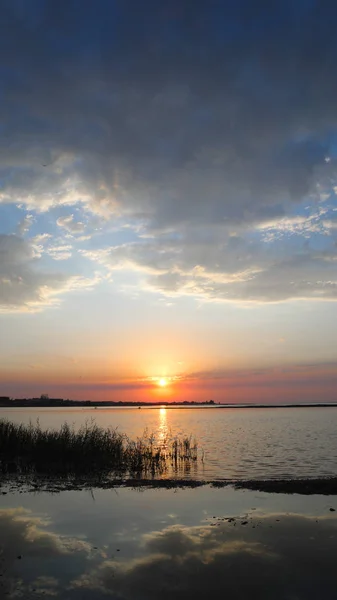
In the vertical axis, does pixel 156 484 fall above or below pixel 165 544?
below

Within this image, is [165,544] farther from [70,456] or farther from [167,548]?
[70,456]

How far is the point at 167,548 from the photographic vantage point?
1273 centimetres

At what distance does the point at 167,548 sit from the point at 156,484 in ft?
40.2

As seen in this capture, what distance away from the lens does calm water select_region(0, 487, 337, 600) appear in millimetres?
9837

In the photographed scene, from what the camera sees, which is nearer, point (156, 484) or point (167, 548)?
point (167, 548)

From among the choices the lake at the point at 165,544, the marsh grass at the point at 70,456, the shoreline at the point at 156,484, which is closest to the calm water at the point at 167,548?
the lake at the point at 165,544

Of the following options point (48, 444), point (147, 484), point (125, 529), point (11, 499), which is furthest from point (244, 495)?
point (48, 444)

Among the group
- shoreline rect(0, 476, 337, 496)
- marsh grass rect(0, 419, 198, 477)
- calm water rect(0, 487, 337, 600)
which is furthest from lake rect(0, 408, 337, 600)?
marsh grass rect(0, 419, 198, 477)

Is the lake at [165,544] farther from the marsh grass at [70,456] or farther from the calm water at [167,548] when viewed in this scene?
the marsh grass at [70,456]

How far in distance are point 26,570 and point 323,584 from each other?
22.4 ft

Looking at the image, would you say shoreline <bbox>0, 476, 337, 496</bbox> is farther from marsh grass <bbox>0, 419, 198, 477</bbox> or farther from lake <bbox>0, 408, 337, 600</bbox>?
marsh grass <bbox>0, 419, 198, 477</bbox>

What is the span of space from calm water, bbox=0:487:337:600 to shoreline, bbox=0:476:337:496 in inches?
84.2

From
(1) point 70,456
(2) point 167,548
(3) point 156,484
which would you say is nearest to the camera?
(2) point 167,548

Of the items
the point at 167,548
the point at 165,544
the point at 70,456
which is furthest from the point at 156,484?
the point at 167,548
